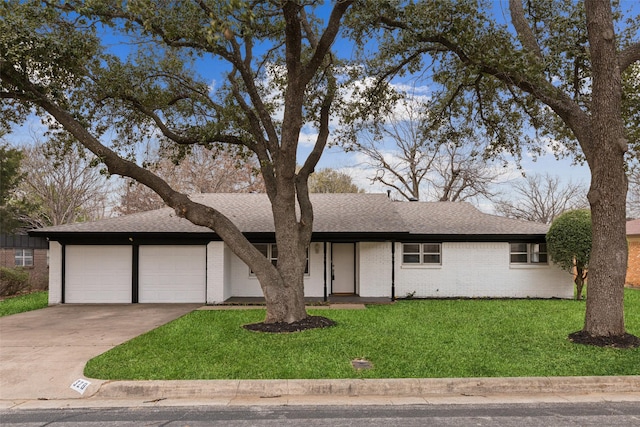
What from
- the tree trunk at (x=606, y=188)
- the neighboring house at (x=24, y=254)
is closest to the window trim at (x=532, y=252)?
the tree trunk at (x=606, y=188)

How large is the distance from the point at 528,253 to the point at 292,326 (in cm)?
1072

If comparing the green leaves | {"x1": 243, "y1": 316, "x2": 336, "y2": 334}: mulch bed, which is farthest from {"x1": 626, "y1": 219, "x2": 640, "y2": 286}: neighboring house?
{"x1": 243, "y1": 316, "x2": 336, "y2": 334}: mulch bed

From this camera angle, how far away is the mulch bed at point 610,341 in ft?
26.7

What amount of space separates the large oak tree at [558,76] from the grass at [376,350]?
1.57m

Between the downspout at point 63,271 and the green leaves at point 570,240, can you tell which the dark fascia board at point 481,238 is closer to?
the green leaves at point 570,240

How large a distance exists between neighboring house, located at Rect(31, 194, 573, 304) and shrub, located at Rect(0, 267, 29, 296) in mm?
5667

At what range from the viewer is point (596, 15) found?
8.70 meters

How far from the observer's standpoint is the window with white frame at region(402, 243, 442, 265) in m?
16.7

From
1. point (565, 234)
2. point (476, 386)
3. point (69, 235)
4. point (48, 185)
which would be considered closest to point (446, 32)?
point (476, 386)

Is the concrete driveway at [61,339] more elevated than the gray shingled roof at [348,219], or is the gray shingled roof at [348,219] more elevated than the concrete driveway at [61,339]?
the gray shingled roof at [348,219]

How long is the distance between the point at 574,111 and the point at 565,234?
7.28 m

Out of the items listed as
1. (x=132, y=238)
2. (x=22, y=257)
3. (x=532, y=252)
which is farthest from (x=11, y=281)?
(x=532, y=252)

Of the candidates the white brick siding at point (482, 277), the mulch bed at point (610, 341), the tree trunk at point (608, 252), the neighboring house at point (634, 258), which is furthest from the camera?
the neighboring house at point (634, 258)

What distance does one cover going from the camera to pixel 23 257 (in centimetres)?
2745
